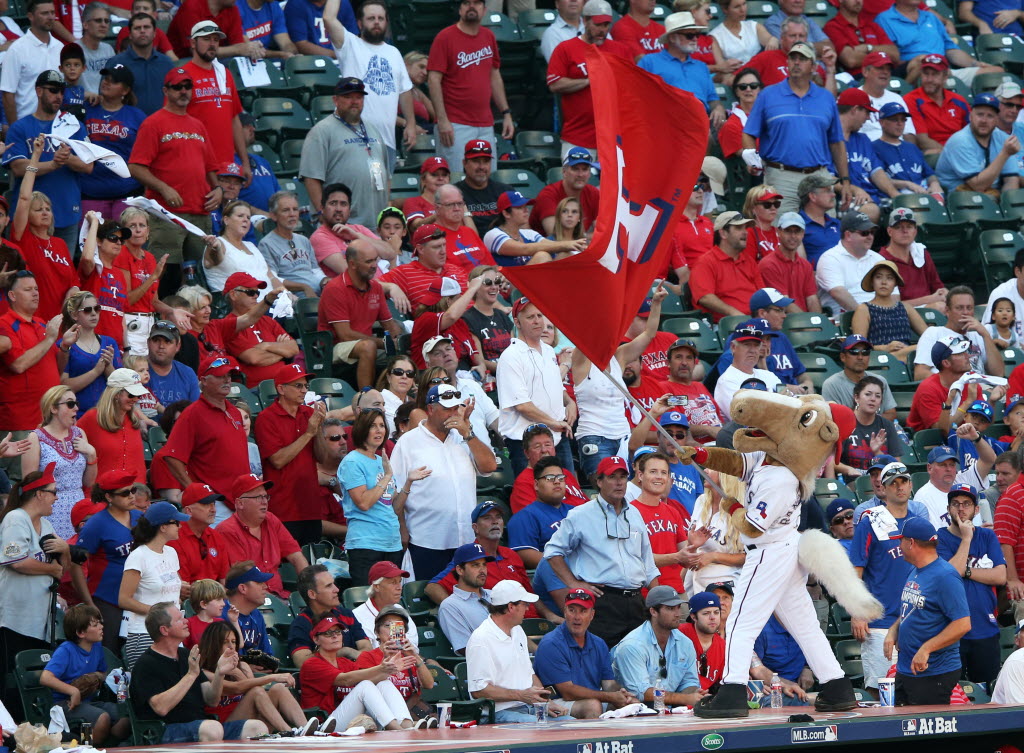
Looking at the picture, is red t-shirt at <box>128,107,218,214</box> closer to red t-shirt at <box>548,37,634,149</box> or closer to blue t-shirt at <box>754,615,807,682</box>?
red t-shirt at <box>548,37,634,149</box>

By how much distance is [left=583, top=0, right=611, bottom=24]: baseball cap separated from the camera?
15352 millimetres

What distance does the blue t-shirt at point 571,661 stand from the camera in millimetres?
10016

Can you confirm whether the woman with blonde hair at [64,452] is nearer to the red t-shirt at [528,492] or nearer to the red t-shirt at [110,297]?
the red t-shirt at [110,297]

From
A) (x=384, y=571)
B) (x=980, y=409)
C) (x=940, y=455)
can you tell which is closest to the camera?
(x=384, y=571)

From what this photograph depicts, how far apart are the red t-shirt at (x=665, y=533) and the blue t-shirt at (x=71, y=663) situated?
3582 millimetres

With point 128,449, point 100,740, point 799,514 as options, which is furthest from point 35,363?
point 799,514

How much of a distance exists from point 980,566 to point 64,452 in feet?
19.0

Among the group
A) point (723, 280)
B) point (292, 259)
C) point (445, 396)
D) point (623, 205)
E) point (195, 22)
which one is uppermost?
point (623, 205)

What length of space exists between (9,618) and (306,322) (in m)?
3.86

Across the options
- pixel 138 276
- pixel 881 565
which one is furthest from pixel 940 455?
pixel 138 276

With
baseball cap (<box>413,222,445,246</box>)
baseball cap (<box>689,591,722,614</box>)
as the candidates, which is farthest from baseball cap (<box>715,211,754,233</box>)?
baseball cap (<box>689,591,722,614</box>)

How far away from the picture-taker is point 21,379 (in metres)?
10.6

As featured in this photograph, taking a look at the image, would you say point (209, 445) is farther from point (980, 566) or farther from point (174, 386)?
point (980, 566)

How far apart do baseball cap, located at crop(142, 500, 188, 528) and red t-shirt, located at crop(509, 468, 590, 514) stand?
2.51 m
